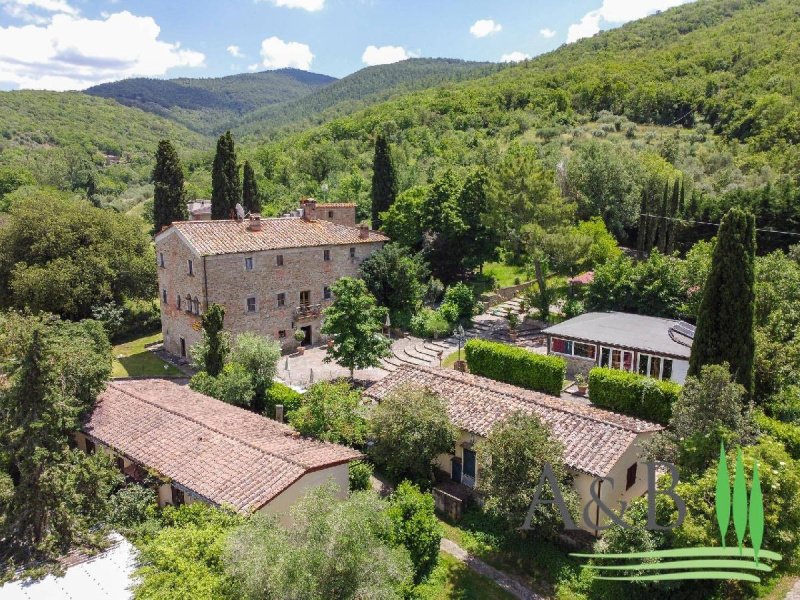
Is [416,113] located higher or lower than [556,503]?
higher

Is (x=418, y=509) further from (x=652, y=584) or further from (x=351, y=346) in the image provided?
(x=351, y=346)

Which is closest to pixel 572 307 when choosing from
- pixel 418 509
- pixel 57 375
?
pixel 418 509

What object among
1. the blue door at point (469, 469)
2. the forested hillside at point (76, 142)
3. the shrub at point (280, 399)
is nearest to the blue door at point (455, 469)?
the blue door at point (469, 469)

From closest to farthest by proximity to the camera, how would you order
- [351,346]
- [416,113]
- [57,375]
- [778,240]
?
[57,375] → [351,346] → [778,240] → [416,113]

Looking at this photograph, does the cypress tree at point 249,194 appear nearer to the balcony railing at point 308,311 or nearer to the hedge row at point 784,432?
the balcony railing at point 308,311

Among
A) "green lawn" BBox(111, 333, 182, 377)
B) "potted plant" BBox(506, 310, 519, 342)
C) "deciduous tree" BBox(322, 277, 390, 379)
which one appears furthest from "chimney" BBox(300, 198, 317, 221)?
"potted plant" BBox(506, 310, 519, 342)

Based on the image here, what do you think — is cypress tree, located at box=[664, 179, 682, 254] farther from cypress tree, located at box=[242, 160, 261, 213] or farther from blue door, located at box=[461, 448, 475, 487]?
cypress tree, located at box=[242, 160, 261, 213]
